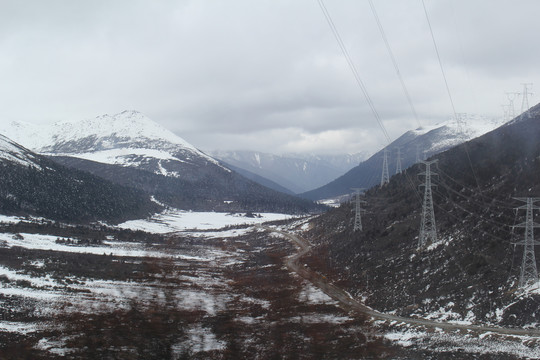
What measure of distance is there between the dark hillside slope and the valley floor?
210 inches

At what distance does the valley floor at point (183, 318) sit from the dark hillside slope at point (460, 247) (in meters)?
5.34

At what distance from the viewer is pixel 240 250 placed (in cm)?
12675

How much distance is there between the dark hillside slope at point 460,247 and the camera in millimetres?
44844

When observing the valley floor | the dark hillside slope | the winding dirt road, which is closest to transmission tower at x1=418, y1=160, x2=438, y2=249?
the dark hillside slope

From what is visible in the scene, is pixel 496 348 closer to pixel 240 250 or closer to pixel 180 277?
pixel 180 277

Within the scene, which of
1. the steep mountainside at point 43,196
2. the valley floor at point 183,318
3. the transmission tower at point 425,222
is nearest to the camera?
the valley floor at point 183,318

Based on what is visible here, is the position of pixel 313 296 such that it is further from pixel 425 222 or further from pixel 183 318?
pixel 183 318

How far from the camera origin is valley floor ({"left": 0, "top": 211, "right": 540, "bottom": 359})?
36094mm

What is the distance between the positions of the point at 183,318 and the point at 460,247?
120ft

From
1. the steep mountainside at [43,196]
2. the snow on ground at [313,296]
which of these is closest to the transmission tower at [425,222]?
the snow on ground at [313,296]

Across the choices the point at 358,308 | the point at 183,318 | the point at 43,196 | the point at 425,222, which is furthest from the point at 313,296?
the point at 43,196

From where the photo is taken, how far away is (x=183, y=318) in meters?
48.7

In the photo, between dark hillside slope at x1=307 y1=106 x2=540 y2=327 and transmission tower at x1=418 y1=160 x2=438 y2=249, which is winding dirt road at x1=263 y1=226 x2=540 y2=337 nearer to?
dark hillside slope at x1=307 y1=106 x2=540 y2=327

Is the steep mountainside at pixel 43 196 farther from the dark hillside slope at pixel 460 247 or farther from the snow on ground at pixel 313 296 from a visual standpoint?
the snow on ground at pixel 313 296
